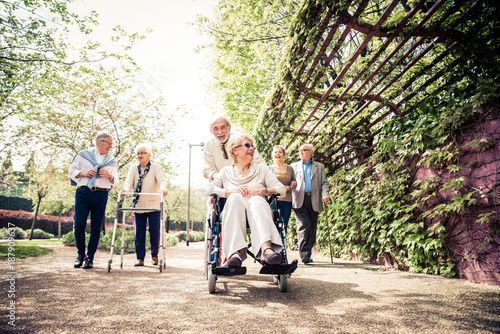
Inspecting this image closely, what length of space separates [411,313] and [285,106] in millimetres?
4493

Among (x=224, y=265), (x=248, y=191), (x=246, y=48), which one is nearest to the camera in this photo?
(x=224, y=265)

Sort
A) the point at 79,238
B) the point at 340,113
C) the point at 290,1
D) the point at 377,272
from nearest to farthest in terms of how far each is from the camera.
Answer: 1. the point at 377,272
2. the point at 79,238
3. the point at 340,113
4. the point at 290,1

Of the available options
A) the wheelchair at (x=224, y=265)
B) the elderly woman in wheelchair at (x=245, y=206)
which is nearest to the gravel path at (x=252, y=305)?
the wheelchair at (x=224, y=265)

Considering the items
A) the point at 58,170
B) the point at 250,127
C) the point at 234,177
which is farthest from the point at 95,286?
the point at 58,170

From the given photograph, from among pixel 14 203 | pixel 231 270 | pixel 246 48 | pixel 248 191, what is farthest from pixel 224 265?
pixel 14 203

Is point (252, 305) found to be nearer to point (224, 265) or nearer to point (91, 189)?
point (224, 265)

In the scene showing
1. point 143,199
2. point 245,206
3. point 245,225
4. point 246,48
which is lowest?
point 245,225

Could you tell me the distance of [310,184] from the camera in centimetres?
529

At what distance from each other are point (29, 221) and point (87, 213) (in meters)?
20.6

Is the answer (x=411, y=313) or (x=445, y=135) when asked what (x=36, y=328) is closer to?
(x=411, y=313)

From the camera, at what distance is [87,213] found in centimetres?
437

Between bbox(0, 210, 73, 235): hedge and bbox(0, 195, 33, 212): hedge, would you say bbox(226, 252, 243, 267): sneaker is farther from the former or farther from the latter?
bbox(0, 195, 33, 212): hedge

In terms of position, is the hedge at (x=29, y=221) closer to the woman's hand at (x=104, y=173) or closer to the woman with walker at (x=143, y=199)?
the woman with walker at (x=143, y=199)

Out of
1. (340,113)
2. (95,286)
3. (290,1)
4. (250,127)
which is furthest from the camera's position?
(250,127)
